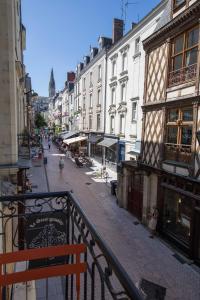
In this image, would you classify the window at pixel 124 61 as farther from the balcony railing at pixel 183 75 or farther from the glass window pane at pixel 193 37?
the glass window pane at pixel 193 37

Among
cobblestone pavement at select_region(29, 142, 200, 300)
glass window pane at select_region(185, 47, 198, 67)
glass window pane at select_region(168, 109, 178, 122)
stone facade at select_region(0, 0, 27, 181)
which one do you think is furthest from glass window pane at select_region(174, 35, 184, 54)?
cobblestone pavement at select_region(29, 142, 200, 300)

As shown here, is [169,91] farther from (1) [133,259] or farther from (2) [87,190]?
(2) [87,190]

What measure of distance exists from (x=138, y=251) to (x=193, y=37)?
27.6 feet

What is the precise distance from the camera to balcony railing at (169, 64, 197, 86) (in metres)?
8.74

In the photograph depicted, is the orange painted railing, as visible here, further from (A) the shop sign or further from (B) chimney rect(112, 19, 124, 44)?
(B) chimney rect(112, 19, 124, 44)

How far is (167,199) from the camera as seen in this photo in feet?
33.5

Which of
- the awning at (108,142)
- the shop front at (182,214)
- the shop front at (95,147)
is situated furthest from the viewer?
the shop front at (95,147)

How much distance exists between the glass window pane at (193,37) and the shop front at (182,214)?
520cm

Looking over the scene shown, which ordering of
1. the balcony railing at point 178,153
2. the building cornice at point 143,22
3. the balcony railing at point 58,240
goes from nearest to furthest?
the balcony railing at point 58,240
the balcony railing at point 178,153
the building cornice at point 143,22

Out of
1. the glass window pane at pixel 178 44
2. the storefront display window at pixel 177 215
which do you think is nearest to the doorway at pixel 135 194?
the storefront display window at pixel 177 215

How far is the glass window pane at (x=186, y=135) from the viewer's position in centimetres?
891

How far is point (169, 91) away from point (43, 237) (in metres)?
8.53

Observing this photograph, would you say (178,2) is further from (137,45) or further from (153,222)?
(153,222)

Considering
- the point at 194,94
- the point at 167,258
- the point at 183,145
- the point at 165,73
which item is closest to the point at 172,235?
the point at 167,258
